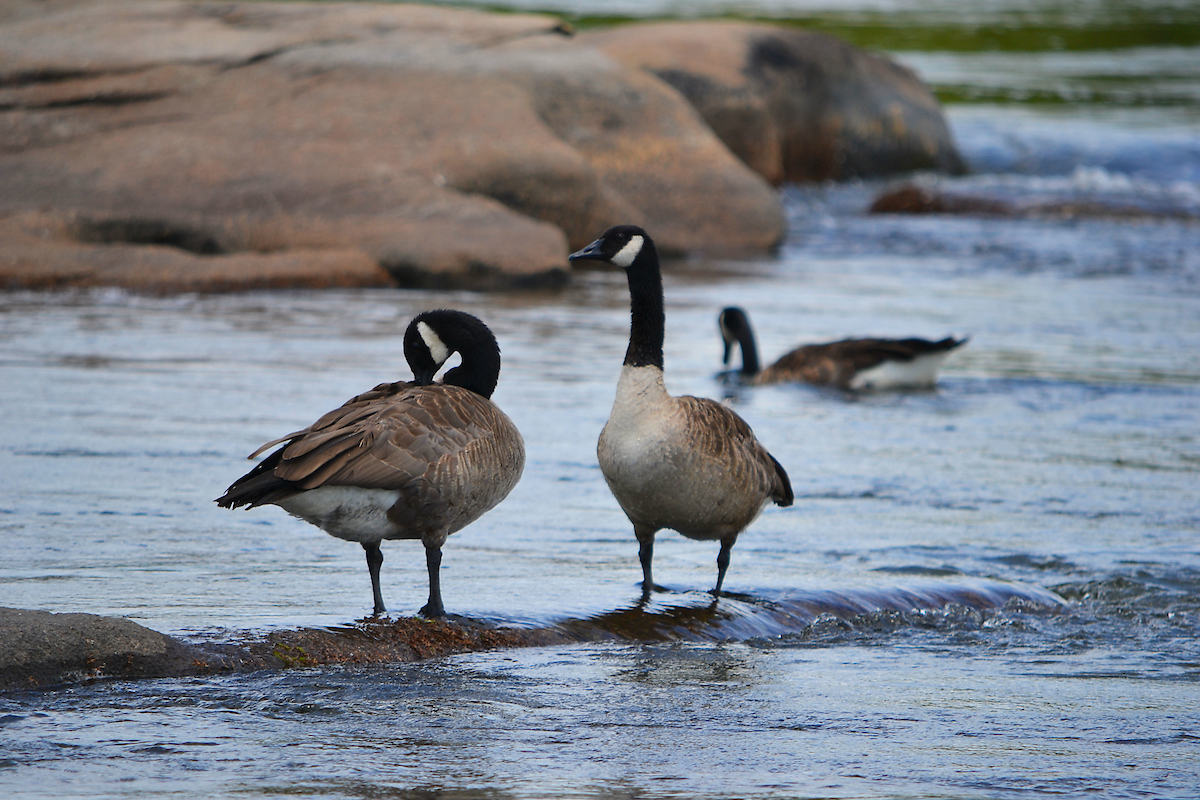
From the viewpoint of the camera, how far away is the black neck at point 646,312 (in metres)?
6.54

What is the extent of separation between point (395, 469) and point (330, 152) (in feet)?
36.0

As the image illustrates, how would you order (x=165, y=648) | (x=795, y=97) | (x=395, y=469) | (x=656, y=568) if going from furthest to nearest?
(x=795, y=97)
(x=656, y=568)
(x=395, y=469)
(x=165, y=648)

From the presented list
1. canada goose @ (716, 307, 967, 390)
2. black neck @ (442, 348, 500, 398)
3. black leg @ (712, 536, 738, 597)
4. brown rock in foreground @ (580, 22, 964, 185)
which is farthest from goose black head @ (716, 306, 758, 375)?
brown rock in foreground @ (580, 22, 964, 185)

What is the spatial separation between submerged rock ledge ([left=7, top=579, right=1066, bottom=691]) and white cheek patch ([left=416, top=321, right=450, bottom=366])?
121 centimetres

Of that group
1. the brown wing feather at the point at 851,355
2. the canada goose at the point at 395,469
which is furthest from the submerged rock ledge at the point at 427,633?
the brown wing feather at the point at 851,355

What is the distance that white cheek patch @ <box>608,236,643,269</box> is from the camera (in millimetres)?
6766

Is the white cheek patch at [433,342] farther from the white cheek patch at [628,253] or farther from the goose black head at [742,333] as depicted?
the goose black head at [742,333]

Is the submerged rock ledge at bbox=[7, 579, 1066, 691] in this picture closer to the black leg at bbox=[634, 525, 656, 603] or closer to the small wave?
the small wave

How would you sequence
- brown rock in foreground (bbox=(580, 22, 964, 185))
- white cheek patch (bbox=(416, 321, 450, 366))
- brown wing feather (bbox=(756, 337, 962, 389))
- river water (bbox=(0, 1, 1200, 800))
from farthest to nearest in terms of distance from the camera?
brown rock in foreground (bbox=(580, 22, 964, 185)) < brown wing feather (bbox=(756, 337, 962, 389)) < white cheek patch (bbox=(416, 321, 450, 366)) < river water (bbox=(0, 1, 1200, 800))

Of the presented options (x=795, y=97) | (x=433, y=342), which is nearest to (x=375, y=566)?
(x=433, y=342)

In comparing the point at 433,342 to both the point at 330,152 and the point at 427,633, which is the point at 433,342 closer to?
the point at 427,633

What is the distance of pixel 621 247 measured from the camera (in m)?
6.76

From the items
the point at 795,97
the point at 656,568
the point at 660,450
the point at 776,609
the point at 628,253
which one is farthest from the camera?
the point at 795,97

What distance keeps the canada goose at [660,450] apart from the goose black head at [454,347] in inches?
22.4
